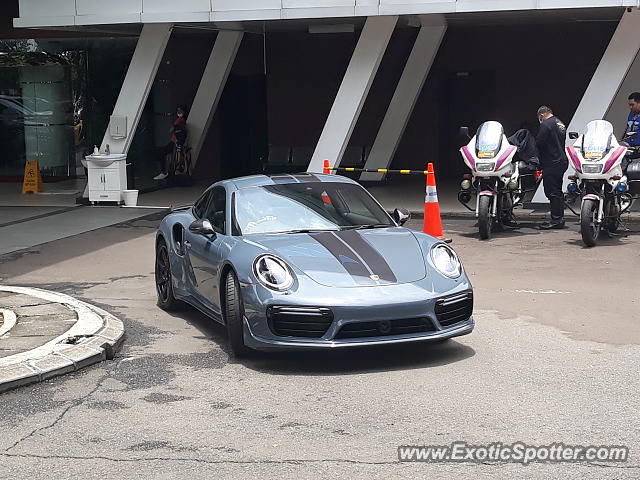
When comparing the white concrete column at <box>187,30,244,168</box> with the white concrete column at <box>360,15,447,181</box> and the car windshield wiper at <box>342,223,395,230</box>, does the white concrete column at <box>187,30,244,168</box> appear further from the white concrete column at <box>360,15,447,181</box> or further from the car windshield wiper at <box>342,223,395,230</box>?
the car windshield wiper at <box>342,223,395,230</box>

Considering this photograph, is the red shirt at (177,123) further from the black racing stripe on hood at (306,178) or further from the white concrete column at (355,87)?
the black racing stripe on hood at (306,178)

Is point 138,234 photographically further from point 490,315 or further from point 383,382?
point 383,382

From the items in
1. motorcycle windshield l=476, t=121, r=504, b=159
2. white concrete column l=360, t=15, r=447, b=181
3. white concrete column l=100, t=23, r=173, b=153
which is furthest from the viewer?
white concrete column l=360, t=15, r=447, b=181

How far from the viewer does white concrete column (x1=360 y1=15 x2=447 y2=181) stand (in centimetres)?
2138

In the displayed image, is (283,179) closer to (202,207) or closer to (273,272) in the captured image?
(202,207)

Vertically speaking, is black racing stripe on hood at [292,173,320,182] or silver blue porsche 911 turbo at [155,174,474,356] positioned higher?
black racing stripe on hood at [292,173,320,182]

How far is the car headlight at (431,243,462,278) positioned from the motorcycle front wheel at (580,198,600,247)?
17.5 feet

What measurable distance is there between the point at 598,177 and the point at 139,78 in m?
9.40

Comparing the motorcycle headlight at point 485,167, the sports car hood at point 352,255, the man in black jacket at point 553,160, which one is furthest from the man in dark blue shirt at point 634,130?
the sports car hood at point 352,255

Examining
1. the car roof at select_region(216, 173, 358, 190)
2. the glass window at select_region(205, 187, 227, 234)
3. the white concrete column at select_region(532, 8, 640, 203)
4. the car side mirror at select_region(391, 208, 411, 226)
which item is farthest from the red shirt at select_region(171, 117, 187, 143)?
the car side mirror at select_region(391, 208, 411, 226)

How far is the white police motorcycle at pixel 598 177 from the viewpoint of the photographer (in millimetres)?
13094

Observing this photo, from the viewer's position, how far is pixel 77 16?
18.6 m

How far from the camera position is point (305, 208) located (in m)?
8.88

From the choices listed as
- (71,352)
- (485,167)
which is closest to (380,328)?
(71,352)
